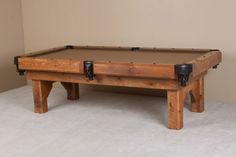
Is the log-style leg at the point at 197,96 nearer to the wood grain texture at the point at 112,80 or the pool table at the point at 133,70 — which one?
the pool table at the point at 133,70

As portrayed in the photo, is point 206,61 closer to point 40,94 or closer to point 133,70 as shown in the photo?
point 133,70

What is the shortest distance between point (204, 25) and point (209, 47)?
0.77 ft

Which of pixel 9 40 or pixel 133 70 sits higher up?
pixel 9 40

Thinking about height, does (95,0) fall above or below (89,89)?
above

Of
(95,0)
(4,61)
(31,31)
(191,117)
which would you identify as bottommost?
(191,117)

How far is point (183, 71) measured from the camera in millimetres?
2992

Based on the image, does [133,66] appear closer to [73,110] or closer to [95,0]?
[73,110]

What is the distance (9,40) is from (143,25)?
1787 mm

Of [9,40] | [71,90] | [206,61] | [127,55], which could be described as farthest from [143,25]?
[9,40]

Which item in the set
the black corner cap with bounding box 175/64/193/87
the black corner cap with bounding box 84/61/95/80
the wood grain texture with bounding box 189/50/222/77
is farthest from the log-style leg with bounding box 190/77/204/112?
the black corner cap with bounding box 84/61/95/80

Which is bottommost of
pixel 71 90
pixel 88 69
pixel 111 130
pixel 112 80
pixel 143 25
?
pixel 111 130

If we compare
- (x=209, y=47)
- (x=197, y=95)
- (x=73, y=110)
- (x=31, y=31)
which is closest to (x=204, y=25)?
(x=209, y=47)

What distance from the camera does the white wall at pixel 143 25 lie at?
405cm

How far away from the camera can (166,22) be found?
427cm
